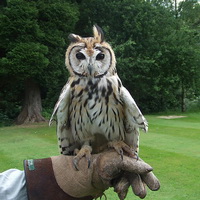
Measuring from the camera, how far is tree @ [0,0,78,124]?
12.0 metres

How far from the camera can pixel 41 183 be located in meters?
2.43

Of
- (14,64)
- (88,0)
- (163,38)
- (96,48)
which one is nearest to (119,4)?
(88,0)

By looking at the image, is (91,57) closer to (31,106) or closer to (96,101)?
(96,101)

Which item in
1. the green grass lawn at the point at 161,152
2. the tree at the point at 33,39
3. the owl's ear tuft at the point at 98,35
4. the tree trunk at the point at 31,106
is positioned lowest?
the green grass lawn at the point at 161,152

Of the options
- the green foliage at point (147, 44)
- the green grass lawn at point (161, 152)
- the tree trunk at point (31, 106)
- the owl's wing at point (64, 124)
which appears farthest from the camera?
the green foliage at point (147, 44)

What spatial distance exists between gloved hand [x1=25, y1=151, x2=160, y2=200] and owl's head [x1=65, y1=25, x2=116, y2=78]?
27.4 inches

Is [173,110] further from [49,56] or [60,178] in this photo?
[60,178]

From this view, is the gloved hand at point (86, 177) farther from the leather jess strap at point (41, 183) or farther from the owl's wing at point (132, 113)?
the owl's wing at point (132, 113)

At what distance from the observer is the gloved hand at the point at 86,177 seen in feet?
7.95

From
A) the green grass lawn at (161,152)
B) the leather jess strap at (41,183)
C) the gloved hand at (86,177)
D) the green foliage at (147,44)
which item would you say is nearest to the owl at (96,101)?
the gloved hand at (86,177)

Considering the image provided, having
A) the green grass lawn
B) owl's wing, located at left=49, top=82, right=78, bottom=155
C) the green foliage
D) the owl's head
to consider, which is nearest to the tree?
the green grass lawn

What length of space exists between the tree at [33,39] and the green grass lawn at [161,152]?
91.4 inches

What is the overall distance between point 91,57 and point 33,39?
10.4 m

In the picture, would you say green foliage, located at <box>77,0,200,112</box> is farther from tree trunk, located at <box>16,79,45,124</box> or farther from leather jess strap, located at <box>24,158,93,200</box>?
leather jess strap, located at <box>24,158,93,200</box>
